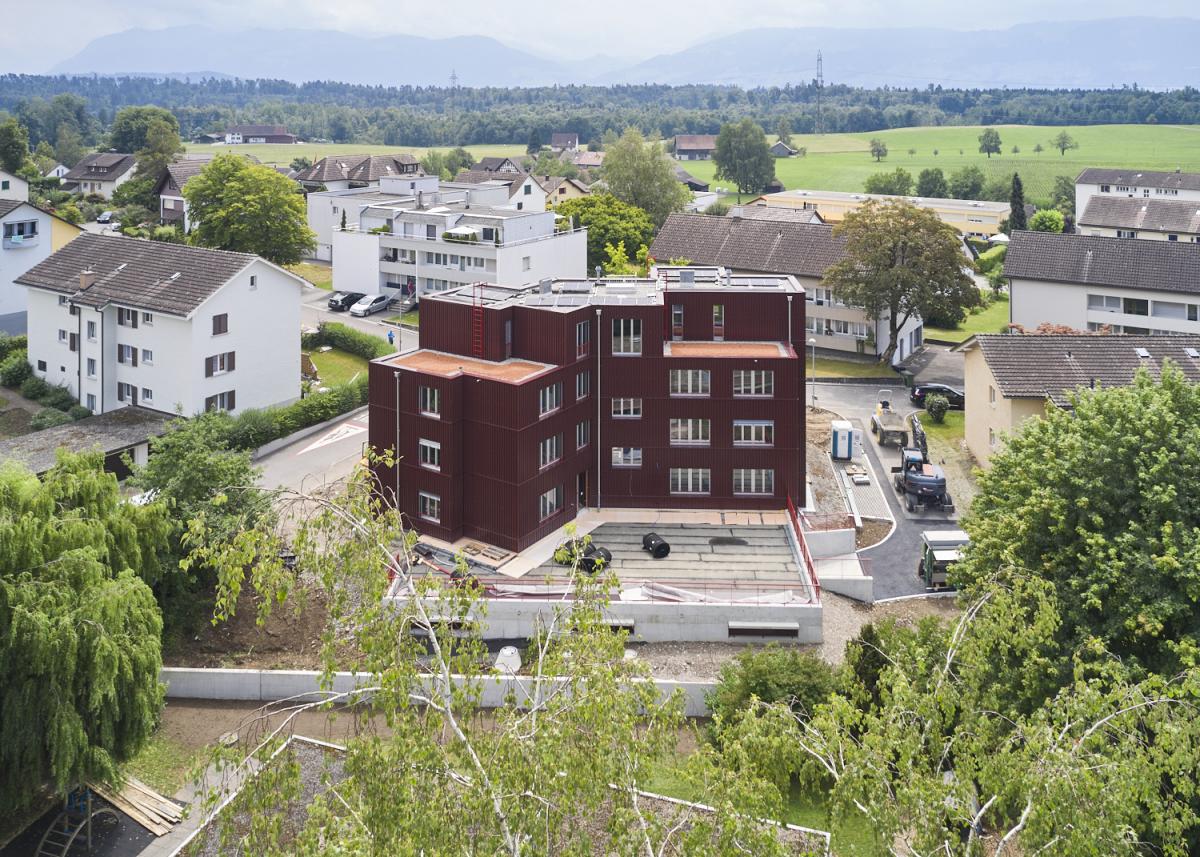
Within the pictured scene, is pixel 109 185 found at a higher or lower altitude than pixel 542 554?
higher

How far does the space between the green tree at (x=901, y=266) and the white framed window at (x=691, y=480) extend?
27383mm

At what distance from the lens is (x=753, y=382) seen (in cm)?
4216

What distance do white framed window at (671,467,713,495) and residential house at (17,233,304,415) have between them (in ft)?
77.0

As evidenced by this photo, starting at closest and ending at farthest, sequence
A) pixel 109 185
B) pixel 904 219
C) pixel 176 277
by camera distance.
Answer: pixel 176 277 < pixel 904 219 < pixel 109 185

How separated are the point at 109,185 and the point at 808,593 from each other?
397ft

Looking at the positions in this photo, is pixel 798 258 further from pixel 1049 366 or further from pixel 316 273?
pixel 316 273

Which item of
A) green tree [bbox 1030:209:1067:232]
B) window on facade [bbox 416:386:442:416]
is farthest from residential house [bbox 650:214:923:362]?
green tree [bbox 1030:209:1067:232]

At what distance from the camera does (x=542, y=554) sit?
3878 centimetres

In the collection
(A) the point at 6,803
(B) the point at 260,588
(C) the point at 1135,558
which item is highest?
(B) the point at 260,588

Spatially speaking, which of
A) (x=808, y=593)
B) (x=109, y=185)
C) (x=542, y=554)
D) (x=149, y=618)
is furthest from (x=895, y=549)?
(x=109, y=185)

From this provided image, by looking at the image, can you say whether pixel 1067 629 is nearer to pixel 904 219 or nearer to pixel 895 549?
pixel 895 549

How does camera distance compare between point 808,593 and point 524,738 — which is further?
point 808,593

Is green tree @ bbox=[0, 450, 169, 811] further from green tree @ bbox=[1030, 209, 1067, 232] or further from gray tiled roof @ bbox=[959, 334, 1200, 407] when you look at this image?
green tree @ bbox=[1030, 209, 1067, 232]

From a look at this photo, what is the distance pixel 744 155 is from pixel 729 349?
115m
